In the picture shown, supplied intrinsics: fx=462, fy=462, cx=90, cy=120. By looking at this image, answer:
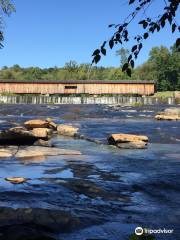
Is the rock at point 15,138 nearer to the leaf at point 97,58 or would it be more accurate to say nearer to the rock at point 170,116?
the leaf at point 97,58

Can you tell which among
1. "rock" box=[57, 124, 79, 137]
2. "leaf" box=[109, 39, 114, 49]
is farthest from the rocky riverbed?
"rock" box=[57, 124, 79, 137]

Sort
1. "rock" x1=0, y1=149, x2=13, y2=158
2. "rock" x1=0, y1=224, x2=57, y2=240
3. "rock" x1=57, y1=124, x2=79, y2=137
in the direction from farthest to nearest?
1. "rock" x1=57, y1=124, x2=79, y2=137
2. "rock" x1=0, y1=149, x2=13, y2=158
3. "rock" x1=0, y1=224, x2=57, y2=240

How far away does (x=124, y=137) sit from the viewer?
57.1ft

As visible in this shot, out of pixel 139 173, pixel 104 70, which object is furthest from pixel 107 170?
pixel 104 70

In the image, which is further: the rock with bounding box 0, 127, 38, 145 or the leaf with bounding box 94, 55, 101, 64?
the rock with bounding box 0, 127, 38, 145

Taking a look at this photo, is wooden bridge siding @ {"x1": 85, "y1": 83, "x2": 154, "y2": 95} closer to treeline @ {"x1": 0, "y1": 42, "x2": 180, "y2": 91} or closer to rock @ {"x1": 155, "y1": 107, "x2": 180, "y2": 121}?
treeline @ {"x1": 0, "y1": 42, "x2": 180, "y2": 91}

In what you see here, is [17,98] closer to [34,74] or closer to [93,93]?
[93,93]

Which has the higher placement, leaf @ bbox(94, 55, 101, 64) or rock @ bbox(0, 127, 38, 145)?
leaf @ bbox(94, 55, 101, 64)

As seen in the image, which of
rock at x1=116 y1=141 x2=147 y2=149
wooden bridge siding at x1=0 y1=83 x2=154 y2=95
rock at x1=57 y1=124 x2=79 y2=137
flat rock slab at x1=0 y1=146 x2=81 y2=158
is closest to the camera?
flat rock slab at x1=0 y1=146 x2=81 y2=158

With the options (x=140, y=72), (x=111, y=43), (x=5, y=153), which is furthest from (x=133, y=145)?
(x=140, y=72)

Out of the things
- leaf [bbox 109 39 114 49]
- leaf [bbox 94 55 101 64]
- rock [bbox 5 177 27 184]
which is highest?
leaf [bbox 109 39 114 49]

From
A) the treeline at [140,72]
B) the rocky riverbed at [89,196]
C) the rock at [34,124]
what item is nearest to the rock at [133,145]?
the rocky riverbed at [89,196]

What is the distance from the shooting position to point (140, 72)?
11200 cm

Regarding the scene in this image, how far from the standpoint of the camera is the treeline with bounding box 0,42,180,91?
309 feet
